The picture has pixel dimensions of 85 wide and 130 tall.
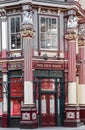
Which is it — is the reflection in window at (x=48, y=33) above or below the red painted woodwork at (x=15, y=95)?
above

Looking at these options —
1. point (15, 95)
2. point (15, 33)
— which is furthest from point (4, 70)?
point (15, 33)

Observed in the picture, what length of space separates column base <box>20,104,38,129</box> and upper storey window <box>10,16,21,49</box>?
15.9 ft

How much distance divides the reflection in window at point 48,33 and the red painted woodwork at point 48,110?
3952 millimetres

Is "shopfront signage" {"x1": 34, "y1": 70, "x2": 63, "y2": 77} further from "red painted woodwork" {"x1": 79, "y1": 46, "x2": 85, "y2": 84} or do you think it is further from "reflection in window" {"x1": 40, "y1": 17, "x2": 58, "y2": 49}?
"red painted woodwork" {"x1": 79, "y1": 46, "x2": 85, "y2": 84}

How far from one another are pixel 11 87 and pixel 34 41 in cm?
397

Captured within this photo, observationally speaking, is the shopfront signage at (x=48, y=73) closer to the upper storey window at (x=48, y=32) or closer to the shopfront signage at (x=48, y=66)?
the shopfront signage at (x=48, y=66)

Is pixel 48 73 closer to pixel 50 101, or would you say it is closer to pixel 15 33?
pixel 50 101

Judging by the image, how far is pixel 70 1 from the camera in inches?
1324

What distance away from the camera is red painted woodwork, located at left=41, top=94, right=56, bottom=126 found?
32875mm

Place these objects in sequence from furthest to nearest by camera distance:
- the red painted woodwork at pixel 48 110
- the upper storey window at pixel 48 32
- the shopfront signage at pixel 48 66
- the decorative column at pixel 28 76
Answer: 1. the upper storey window at pixel 48 32
2. the red painted woodwork at pixel 48 110
3. the shopfront signage at pixel 48 66
4. the decorative column at pixel 28 76

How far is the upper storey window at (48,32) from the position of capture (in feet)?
109

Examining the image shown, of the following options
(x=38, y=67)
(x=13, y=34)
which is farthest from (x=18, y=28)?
(x=38, y=67)

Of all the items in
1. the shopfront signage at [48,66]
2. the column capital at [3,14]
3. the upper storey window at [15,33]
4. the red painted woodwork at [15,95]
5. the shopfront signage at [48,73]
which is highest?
the column capital at [3,14]

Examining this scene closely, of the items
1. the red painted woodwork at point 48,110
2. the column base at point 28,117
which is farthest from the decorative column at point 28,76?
the red painted woodwork at point 48,110
